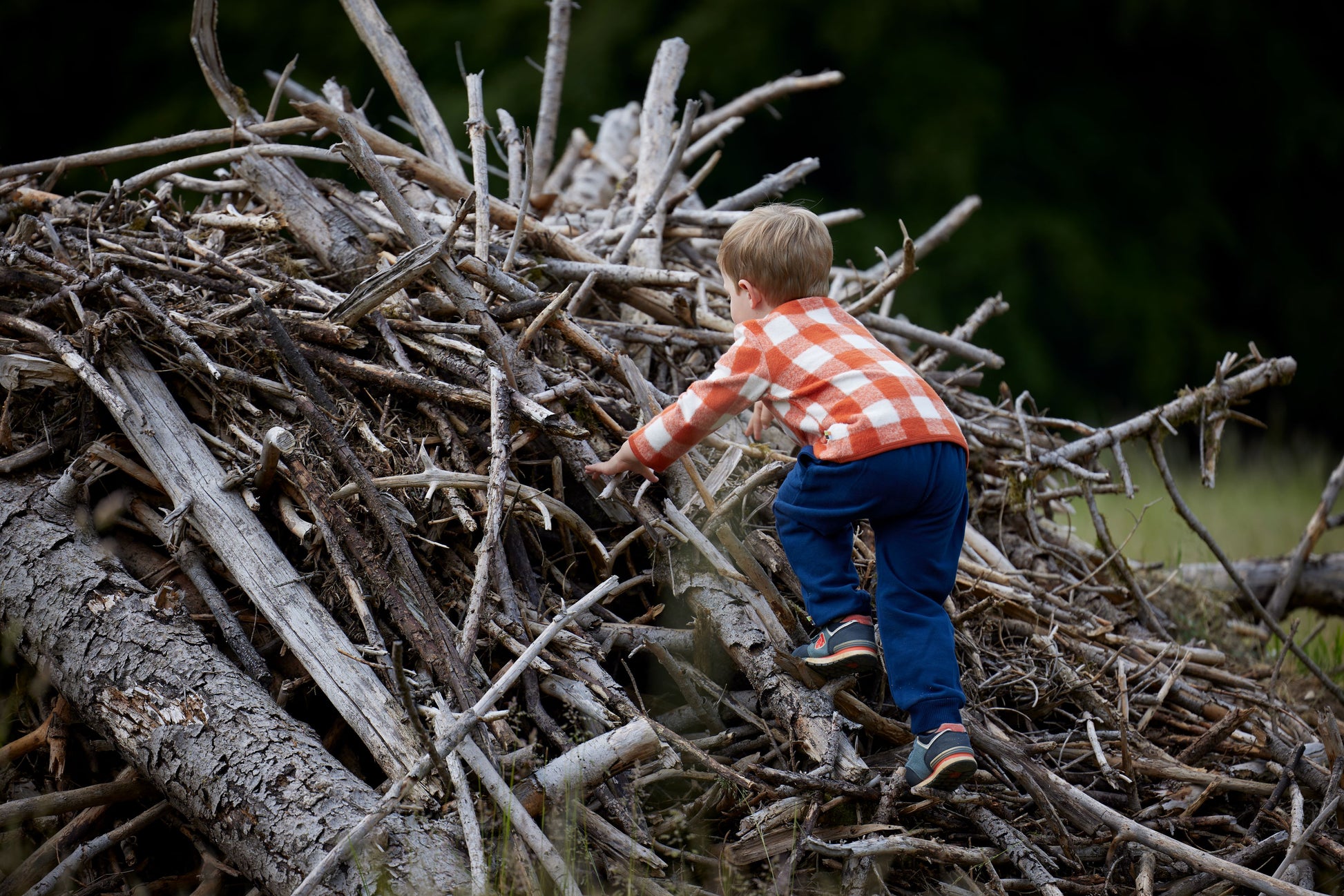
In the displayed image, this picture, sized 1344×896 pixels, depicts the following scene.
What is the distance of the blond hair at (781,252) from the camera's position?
6.94 ft

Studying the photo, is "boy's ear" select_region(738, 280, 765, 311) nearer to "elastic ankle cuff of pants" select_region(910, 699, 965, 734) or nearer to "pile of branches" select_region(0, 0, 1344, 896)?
"pile of branches" select_region(0, 0, 1344, 896)

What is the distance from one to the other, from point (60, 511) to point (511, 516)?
3.55ft

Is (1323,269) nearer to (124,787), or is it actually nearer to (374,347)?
(374,347)

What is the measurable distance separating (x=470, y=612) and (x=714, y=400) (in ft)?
2.30

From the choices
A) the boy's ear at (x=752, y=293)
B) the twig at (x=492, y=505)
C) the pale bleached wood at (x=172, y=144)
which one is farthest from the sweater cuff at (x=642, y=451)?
the pale bleached wood at (x=172, y=144)

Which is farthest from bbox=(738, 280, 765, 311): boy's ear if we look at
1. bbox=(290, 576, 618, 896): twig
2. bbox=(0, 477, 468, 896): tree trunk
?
bbox=(0, 477, 468, 896): tree trunk

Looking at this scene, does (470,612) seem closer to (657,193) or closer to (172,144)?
(657,193)

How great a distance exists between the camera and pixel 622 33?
8922 mm

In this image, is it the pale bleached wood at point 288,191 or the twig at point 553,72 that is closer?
the pale bleached wood at point 288,191

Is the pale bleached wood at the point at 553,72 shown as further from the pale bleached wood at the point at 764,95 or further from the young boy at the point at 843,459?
the young boy at the point at 843,459

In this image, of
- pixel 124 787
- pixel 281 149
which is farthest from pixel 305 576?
pixel 281 149

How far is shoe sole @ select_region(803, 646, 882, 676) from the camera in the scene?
204cm

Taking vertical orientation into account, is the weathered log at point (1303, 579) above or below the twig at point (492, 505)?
below

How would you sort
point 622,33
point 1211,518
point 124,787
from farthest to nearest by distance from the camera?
1. point 622,33
2. point 1211,518
3. point 124,787
